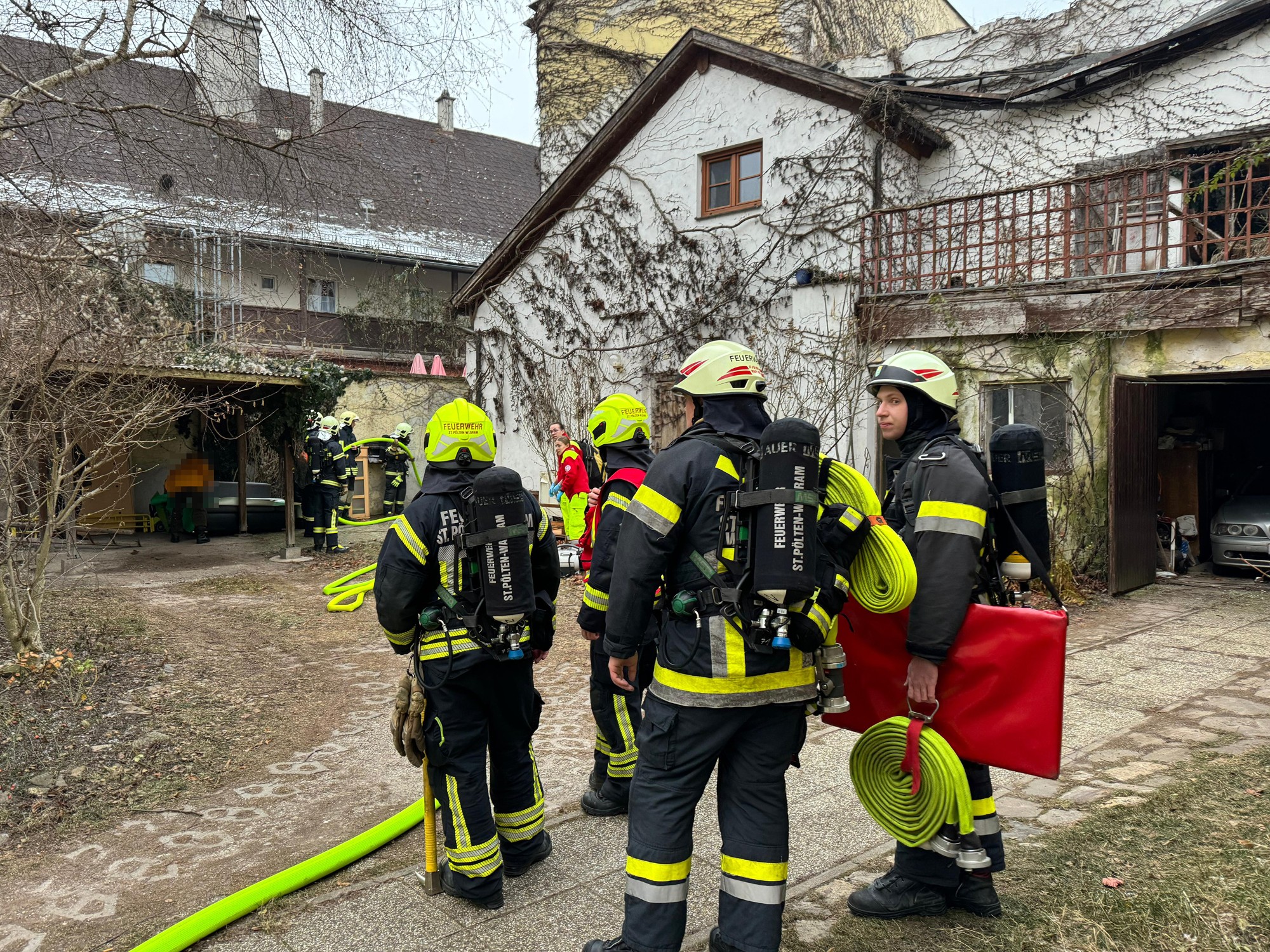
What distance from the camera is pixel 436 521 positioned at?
3.64 m

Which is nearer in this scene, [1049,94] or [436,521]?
[436,521]

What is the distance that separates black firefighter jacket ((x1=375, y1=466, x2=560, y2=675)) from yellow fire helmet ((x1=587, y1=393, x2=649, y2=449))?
3.24 ft

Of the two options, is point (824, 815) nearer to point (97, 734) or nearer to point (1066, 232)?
point (97, 734)

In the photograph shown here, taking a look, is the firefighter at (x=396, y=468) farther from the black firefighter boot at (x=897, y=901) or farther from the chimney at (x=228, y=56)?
the black firefighter boot at (x=897, y=901)

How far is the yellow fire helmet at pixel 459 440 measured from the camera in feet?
12.4

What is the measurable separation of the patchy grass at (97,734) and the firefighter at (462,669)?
7.24ft

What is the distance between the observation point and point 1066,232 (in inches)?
390

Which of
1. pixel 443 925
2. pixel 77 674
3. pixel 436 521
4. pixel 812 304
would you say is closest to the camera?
pixel 443 925

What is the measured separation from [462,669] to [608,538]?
93cm

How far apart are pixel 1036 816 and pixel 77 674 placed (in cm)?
658

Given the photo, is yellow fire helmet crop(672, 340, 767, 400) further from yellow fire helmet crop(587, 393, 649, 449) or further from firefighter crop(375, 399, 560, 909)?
yellow fire helmet crop(587, 393, 649, 449)

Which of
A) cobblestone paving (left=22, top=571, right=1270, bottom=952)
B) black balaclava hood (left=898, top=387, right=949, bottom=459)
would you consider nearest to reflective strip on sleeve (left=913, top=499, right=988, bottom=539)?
black balaclava hood (left=898, top=387, right=949, bottom=459)

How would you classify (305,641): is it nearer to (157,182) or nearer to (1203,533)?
(157,182)

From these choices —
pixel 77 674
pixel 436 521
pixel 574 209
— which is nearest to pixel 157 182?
pixel 77 674
